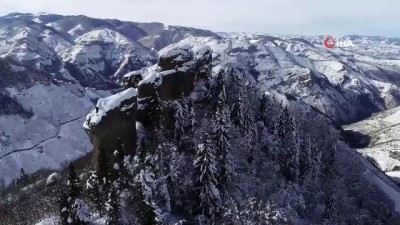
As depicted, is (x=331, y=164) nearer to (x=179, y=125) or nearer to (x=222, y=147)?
(x=222, y=147)

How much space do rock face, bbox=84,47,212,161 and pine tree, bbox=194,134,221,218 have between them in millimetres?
16028

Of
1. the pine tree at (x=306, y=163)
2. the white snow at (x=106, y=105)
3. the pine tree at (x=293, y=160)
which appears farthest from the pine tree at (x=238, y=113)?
the white snow at (x=106, y=105)

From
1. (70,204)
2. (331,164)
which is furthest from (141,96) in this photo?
(331,164)

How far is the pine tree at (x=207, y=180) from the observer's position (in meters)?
78.2

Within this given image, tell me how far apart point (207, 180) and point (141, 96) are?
944 inches

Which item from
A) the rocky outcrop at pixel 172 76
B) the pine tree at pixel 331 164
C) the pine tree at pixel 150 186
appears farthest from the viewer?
the pine tree at pixel 331 164

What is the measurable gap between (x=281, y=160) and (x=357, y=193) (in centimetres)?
3285

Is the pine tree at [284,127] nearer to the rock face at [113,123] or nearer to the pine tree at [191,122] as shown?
the pine tree at [191,122]

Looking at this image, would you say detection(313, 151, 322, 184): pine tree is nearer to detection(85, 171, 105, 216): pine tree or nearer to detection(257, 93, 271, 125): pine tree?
detection(257, 93, 271, 125): pine tree

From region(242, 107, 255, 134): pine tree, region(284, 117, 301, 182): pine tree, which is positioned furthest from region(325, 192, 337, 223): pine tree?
region(242, 107, 255, 134): pine tree

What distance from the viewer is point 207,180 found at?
78.8 meters

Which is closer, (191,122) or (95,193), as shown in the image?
(95,193)

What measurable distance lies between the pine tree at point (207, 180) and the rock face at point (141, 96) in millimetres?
16028

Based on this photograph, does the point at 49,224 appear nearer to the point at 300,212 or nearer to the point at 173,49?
the point at 173,49
